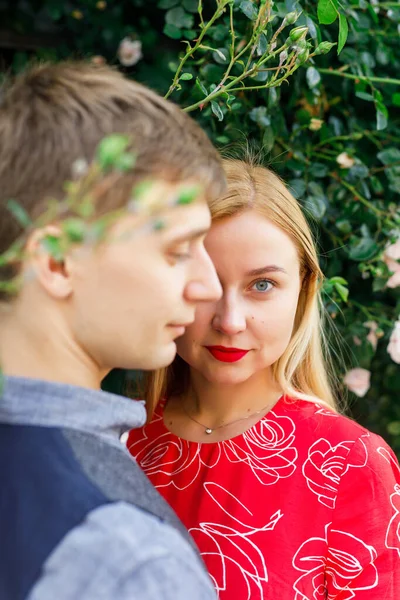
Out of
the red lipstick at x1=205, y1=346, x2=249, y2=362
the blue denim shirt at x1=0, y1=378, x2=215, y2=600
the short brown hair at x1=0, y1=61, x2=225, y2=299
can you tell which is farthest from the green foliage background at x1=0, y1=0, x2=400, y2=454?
the blue denim shirt at x1=0, y1=378, x2=215, y2=600

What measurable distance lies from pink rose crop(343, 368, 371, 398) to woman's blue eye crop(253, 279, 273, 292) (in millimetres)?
779

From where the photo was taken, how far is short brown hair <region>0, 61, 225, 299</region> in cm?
85

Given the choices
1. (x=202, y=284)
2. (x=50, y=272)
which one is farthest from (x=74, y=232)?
(x=202, y=284)

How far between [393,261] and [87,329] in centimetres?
119

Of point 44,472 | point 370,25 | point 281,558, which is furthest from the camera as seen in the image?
point 370,25

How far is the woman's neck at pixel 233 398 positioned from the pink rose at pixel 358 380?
0.59 metres

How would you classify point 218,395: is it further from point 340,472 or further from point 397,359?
point 397,359

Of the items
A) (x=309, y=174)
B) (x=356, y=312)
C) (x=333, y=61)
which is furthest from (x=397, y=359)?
(x=333, y=61)

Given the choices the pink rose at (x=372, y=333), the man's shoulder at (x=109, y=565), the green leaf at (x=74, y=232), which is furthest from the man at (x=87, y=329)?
the pink rose at (x=372, y=333)

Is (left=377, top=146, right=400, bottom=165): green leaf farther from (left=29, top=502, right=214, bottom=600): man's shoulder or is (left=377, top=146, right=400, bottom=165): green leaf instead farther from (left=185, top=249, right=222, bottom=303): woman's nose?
(left=29, top=502, right=214, bottom=600): man's shoulder

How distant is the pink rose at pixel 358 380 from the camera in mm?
2053

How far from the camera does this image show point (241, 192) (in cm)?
141

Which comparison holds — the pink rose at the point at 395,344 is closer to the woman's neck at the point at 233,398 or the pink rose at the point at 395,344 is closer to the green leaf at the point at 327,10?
the woman's neck at the point at 233,398

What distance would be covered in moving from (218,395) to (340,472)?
0.89 ft
